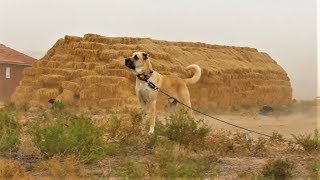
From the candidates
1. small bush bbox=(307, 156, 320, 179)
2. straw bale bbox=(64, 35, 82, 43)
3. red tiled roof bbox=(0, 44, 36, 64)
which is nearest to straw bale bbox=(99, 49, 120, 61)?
straw bale bbox=(64, 35, 82, 43)

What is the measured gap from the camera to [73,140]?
7.35 meters

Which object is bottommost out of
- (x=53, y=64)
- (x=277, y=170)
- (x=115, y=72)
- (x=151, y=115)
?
(x=277, y=170)

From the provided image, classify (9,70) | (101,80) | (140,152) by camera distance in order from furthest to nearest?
(9,70), (101,80), (140,152)

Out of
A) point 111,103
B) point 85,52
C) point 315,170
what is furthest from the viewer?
point 85,52

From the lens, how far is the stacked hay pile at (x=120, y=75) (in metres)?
23.5

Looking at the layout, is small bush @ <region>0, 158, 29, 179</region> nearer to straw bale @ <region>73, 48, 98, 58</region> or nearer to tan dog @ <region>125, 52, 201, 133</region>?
tan dog @ <region>125, 52, 201, 133</region>

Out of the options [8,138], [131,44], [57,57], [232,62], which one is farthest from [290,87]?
[8,138]

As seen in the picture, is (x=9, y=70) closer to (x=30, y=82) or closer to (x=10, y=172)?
(x=30, y=82)

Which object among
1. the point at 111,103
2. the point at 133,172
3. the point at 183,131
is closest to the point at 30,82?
the point at 111,103

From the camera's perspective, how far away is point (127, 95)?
22734 millimetres

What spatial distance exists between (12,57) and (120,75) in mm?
11143

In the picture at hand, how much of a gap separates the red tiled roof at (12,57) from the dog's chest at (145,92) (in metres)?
22.6

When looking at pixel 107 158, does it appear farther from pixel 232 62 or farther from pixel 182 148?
pixel 232 62

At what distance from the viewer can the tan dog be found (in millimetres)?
10211
